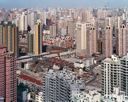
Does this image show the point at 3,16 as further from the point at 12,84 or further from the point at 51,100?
the point at 51,100

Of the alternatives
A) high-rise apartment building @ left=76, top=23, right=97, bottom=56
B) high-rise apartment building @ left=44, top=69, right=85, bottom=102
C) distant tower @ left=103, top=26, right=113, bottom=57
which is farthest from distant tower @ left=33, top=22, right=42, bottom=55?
high-rise apartment building @ left=44, top=69, right=85, bottom=102

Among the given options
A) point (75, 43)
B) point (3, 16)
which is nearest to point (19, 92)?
point (3, 16)

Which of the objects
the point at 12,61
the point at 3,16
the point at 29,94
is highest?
→ the point at 3,16

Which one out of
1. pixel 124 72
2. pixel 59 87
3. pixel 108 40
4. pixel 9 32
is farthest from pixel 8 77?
pixel 108 40

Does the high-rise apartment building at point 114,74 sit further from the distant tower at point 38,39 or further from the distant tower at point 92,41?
the distant tower at point 38,39

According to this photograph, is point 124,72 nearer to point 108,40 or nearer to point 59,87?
point 59,87
